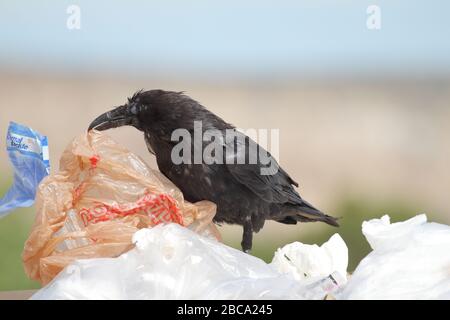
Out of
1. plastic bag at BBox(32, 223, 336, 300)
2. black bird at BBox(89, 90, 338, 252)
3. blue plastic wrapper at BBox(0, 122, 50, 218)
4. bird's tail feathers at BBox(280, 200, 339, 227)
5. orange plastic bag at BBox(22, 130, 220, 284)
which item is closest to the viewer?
plastic bag at BBox(32, 223, 336, 300)

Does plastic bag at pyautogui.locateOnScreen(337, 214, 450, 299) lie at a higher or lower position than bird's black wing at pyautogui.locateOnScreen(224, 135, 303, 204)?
lower

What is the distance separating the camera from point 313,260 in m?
1.69

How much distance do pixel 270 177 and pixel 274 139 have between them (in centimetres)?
40

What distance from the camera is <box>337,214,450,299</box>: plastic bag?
51.2 inches

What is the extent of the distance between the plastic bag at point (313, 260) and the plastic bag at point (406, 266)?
240 mm

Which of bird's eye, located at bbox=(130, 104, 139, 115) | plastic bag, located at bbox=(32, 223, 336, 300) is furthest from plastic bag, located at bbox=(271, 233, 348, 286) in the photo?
bird's eye, located at bbox=(130, 104, 139, 115)

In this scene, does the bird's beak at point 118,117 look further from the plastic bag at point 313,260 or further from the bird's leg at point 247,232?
the plastic bag at point 313,260

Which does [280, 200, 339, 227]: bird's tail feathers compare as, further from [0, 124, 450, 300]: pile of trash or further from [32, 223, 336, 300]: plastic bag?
[32, 223, 336, 300]: plastic bag

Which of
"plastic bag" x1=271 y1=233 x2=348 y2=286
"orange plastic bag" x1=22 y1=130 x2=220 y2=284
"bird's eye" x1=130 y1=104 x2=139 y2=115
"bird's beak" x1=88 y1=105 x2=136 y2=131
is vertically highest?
"bird's eye" x1=130 y1=104 x2=139 y2=115

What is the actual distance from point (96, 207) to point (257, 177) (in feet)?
1.65

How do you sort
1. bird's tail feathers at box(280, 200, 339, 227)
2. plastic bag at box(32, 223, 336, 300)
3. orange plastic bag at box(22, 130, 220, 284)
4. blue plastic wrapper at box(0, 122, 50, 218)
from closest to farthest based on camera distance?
1. plastic bag at box(32, 223, 336, 300)
2. orange plastic bag at box(22, 130, 220, 284)
3. blue plastic wrapper at box(0, 122, 50, 218)
4. bird's tail feathers at box(280, 200, 339, 227)
